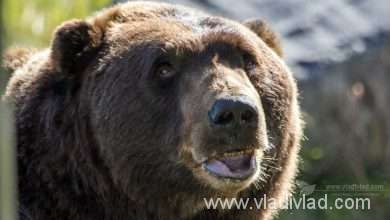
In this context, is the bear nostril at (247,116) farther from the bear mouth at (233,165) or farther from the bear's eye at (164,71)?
the bear's eye at (164,71)

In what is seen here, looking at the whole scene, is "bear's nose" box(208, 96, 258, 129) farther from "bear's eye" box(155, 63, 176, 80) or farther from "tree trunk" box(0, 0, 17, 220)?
"tree trunk" box(0, 0, 17, 220)

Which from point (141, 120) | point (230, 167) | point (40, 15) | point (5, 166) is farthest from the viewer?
point (40, 15)

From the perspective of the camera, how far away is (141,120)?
184 inches

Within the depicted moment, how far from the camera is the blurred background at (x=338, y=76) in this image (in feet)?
37.0

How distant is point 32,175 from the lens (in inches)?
191

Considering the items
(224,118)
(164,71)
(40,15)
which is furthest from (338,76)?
(224,118)

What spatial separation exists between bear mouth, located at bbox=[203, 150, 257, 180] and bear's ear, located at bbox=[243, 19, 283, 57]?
128cm

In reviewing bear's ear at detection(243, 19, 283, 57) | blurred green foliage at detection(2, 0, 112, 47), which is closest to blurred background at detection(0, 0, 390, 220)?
blurred green foliage at detection(2, 0, 112, 47)

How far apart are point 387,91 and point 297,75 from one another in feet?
5.59

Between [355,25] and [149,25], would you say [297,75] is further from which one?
[149,25]

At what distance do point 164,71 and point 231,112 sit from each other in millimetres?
687

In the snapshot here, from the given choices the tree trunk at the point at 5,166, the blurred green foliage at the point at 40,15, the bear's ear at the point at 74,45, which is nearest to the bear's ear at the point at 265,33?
the bear's ear at the point at 74,45

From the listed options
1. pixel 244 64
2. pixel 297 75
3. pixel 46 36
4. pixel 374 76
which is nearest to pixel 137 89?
pixel 244 64

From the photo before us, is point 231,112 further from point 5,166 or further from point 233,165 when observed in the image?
point 5,166
